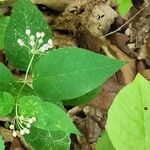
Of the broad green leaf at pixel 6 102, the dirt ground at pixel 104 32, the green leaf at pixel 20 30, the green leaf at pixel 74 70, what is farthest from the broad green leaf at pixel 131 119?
the dirt ground at pixel 104 32

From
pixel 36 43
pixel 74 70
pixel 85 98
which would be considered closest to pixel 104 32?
pixel 85 98

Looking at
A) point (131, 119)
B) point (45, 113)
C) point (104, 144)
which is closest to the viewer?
point (131, 119)

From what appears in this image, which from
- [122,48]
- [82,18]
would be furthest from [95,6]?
[122,48]

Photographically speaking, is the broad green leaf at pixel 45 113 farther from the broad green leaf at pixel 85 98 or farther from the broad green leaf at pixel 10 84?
the broad green leaf at pixel 85 98

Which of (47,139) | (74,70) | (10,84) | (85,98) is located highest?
(74,70)

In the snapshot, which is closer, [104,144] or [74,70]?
[74,70]

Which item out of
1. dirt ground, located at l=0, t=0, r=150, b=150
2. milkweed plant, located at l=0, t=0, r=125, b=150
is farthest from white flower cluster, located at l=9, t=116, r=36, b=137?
dirt ground, located at l=0, t=0, r=150, b=150

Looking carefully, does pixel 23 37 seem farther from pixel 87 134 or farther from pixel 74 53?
pixel 87 134

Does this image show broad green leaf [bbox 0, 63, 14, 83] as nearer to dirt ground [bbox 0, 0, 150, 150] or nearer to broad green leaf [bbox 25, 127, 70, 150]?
broad green leaf [bbox 25, 127, 70, 150]

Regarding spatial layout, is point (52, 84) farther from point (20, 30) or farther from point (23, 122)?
point (20, 30)
